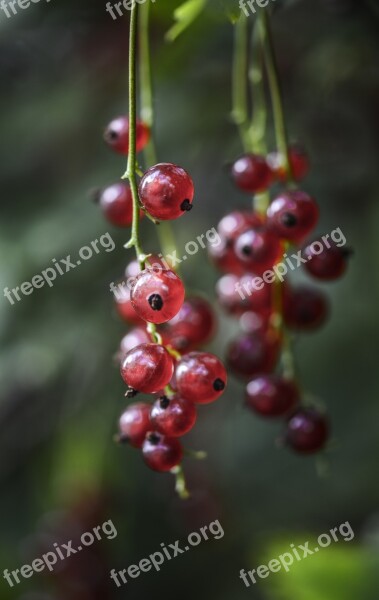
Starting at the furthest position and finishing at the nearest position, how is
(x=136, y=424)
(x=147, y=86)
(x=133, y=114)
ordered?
(x=147, y=86) < (x=136, y=424) < (x=133, y=114)

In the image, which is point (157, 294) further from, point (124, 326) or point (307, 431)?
point (124, 326)

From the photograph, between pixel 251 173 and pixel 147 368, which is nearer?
pixel 147 368

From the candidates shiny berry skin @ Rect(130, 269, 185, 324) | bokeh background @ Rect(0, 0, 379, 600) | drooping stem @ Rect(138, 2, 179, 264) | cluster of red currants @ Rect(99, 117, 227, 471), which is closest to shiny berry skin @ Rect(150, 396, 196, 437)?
cluster of red currants @ Rect(99, 117, 227, 471)

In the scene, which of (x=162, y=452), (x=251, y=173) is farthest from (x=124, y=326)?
(x=162, y=452)

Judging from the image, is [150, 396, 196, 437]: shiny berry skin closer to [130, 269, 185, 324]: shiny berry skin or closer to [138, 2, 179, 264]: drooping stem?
[130, 269, 185, 324]: shiny berry skin

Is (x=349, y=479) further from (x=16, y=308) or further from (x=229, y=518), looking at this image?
(x=16, y=308)

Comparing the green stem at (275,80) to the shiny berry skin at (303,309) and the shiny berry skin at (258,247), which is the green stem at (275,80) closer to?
the shiny berry skin at (258,247)

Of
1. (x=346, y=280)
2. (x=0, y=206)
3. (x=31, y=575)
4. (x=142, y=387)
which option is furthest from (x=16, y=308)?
(x=142, y=387)
